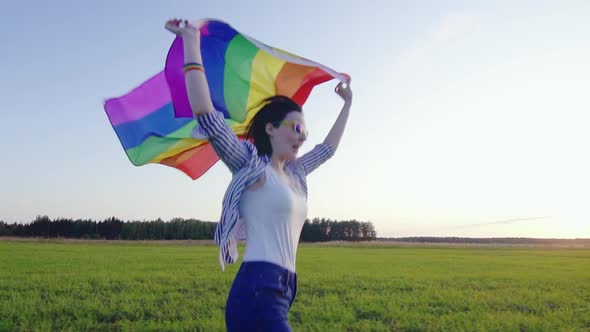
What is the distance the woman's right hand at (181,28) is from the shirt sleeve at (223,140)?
43 centimetres

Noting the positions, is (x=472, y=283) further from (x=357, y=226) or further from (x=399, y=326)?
(x=357, y=226)

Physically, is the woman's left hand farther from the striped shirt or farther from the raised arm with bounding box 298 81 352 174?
the striped shirt

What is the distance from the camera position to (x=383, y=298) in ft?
32.6

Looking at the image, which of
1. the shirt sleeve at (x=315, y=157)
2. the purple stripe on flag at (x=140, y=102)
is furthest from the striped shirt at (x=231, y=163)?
the purple stripe on flag at (x=140, y=102)

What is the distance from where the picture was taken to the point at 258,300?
2.31 meters

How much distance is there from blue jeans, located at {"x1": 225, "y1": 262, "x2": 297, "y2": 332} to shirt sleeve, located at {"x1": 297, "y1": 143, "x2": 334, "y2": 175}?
0.93 metres

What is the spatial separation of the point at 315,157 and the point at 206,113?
1.06 metres

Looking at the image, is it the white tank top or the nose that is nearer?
the white tank top

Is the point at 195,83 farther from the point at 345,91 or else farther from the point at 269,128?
the point at 345,91

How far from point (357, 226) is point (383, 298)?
Result: 301 feet

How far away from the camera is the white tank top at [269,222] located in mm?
2436

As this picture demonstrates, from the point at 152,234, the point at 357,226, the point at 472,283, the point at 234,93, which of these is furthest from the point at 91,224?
the point at 234,93

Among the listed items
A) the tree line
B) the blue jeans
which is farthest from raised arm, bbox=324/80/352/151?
the tree line

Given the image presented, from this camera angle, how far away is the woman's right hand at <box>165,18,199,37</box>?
2526 mm
